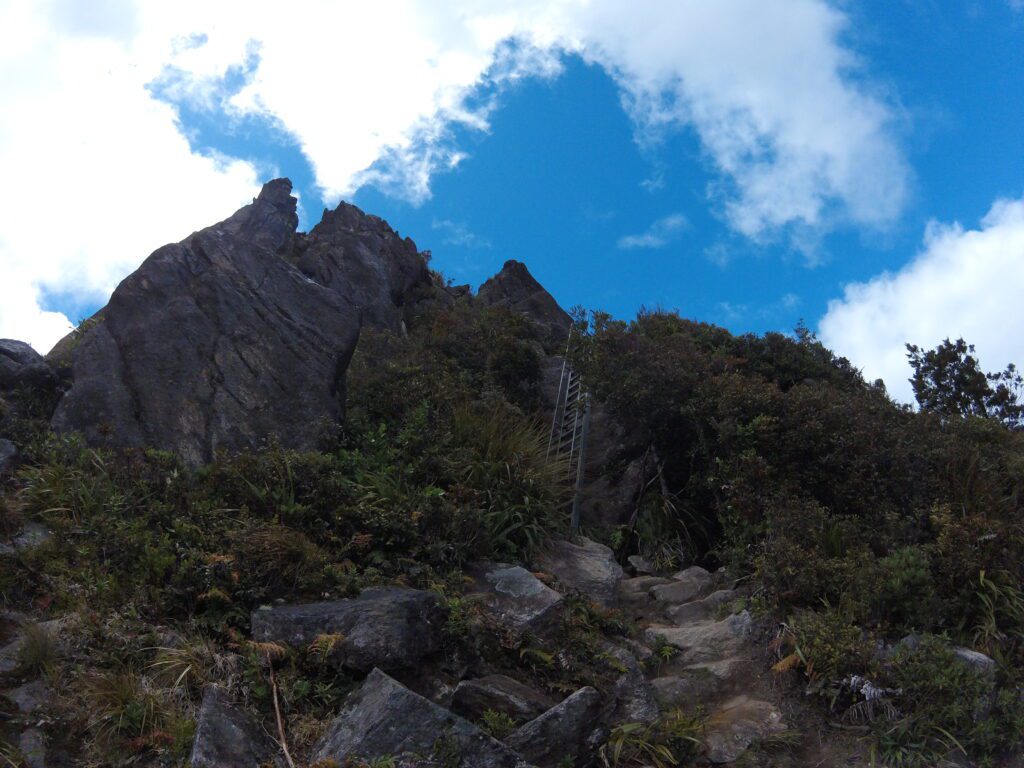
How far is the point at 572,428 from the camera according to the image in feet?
49.8

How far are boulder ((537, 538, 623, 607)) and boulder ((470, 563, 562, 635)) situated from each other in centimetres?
85

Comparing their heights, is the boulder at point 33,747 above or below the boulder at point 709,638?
below

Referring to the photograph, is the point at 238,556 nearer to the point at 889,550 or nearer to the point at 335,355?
the point at 335,355

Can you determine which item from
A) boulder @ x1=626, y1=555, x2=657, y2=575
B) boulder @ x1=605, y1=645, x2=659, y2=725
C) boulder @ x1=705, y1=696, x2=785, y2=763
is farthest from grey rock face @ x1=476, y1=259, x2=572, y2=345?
boulder @ x1=705, y1=696, x2=785, y2=763

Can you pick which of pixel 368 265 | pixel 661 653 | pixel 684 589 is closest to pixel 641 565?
pixel 684 589

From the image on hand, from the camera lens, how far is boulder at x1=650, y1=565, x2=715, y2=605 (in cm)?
1075

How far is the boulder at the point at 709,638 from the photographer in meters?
9.06

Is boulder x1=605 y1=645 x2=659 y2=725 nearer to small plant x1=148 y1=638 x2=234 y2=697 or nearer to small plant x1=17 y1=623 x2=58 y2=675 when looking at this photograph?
small plant x1=148 y1=638 x2=234 y2=697

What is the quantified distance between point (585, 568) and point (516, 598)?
1.87 m

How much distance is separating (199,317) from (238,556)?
193 inches

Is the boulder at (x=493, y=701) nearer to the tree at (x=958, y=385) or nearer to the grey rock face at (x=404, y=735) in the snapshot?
the grey rock face at (x=404, y=735)

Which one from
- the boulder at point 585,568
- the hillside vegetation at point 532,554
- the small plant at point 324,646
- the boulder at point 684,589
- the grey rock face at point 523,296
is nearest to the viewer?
the hillside vegetation at point 532,554

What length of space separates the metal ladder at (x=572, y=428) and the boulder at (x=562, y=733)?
4745mm

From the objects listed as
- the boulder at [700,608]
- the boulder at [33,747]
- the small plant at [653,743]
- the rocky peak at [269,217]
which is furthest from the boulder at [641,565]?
the rocky peak at [269,217]
